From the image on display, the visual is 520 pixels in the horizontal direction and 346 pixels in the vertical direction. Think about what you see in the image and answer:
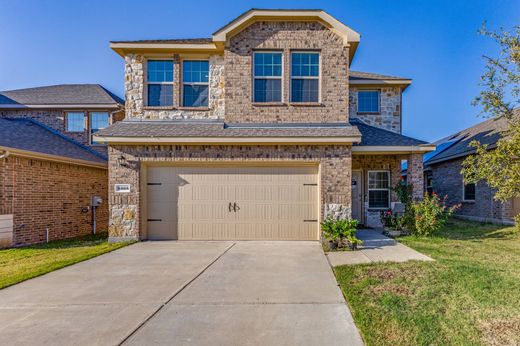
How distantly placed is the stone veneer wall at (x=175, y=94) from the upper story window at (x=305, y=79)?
7.58 feet

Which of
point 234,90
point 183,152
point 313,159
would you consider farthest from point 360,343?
point 234,90

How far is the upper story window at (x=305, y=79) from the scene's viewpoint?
9344 mm

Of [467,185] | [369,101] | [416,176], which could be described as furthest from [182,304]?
[467,185]

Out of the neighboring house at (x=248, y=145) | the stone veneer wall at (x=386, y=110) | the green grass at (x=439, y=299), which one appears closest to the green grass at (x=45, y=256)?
the neighboring house at (x=248, y=145)

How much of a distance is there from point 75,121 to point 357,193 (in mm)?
13570

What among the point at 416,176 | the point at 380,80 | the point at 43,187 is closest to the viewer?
the point at 43,187

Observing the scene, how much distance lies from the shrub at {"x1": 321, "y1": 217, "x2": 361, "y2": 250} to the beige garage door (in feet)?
3.47

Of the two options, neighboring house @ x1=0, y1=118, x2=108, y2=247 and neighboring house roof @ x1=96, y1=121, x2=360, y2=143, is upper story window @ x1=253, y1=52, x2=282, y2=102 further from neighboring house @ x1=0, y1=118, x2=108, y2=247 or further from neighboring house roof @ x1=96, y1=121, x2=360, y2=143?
neighboring house @ x1=0, y1=118, x2=108, y2=247

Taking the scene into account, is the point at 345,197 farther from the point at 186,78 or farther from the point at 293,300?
the point at 186,78

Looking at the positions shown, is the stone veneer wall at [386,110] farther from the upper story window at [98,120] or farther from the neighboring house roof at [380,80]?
the upper story window at [98,120]

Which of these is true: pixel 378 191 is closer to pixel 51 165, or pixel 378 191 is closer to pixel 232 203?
pixel 232 203

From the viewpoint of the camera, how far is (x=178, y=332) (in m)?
3.64

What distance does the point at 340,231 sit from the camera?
7996mm

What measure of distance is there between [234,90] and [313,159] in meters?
3.20
